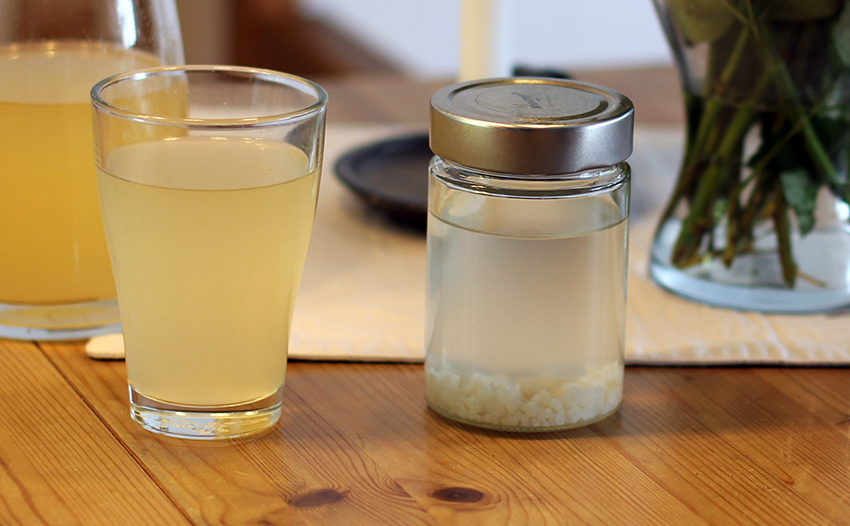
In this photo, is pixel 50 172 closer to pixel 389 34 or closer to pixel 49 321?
pixel 49 321

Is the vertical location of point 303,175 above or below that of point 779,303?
above

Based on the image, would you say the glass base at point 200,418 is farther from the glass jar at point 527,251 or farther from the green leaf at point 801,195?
the green leaf at point 801,195

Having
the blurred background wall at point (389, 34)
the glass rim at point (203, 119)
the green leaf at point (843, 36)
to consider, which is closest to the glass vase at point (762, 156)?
the green leaf at point (843, 36)

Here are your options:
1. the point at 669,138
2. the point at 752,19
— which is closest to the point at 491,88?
the point at 752,19

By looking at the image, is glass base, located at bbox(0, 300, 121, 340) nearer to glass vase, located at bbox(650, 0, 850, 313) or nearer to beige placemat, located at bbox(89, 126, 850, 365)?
beige placemat, located at bbox(89, 126, 850, 365)

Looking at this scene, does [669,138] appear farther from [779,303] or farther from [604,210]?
[604,210]

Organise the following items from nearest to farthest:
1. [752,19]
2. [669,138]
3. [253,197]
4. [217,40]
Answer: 1. [253,197]
2. [752,19]
3. [669,138]
4. [217,40]
